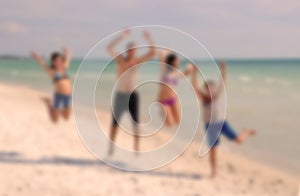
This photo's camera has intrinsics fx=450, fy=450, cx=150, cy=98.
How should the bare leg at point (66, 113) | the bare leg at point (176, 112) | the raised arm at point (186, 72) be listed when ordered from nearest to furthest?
1. the raised arm at point (186, 72)
2. the bare leg at point (176, 112)
3. the bare leg at point (66, 113)

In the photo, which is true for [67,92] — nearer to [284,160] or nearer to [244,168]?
[244,168]

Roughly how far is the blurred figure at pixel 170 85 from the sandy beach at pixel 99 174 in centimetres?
70

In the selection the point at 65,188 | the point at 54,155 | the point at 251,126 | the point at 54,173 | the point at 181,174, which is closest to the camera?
the point at 65,188

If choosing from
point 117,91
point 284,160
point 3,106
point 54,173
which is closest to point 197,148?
point 284,160

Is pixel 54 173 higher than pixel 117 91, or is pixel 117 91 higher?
pixel 117 91

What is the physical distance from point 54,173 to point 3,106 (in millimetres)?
4667

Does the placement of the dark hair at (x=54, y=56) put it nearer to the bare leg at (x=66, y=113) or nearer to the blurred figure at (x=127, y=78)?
the bare leg at (x=66, y=113)

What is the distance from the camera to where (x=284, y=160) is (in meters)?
6.92

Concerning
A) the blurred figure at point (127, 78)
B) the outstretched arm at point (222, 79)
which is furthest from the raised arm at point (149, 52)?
the outstretched arm at point (222, 79)

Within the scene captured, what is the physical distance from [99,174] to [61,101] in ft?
4.91

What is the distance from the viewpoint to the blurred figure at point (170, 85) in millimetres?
5480

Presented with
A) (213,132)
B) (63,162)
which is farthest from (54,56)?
(213,132)

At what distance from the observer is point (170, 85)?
559cm

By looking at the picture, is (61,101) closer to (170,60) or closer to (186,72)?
(170,60)
